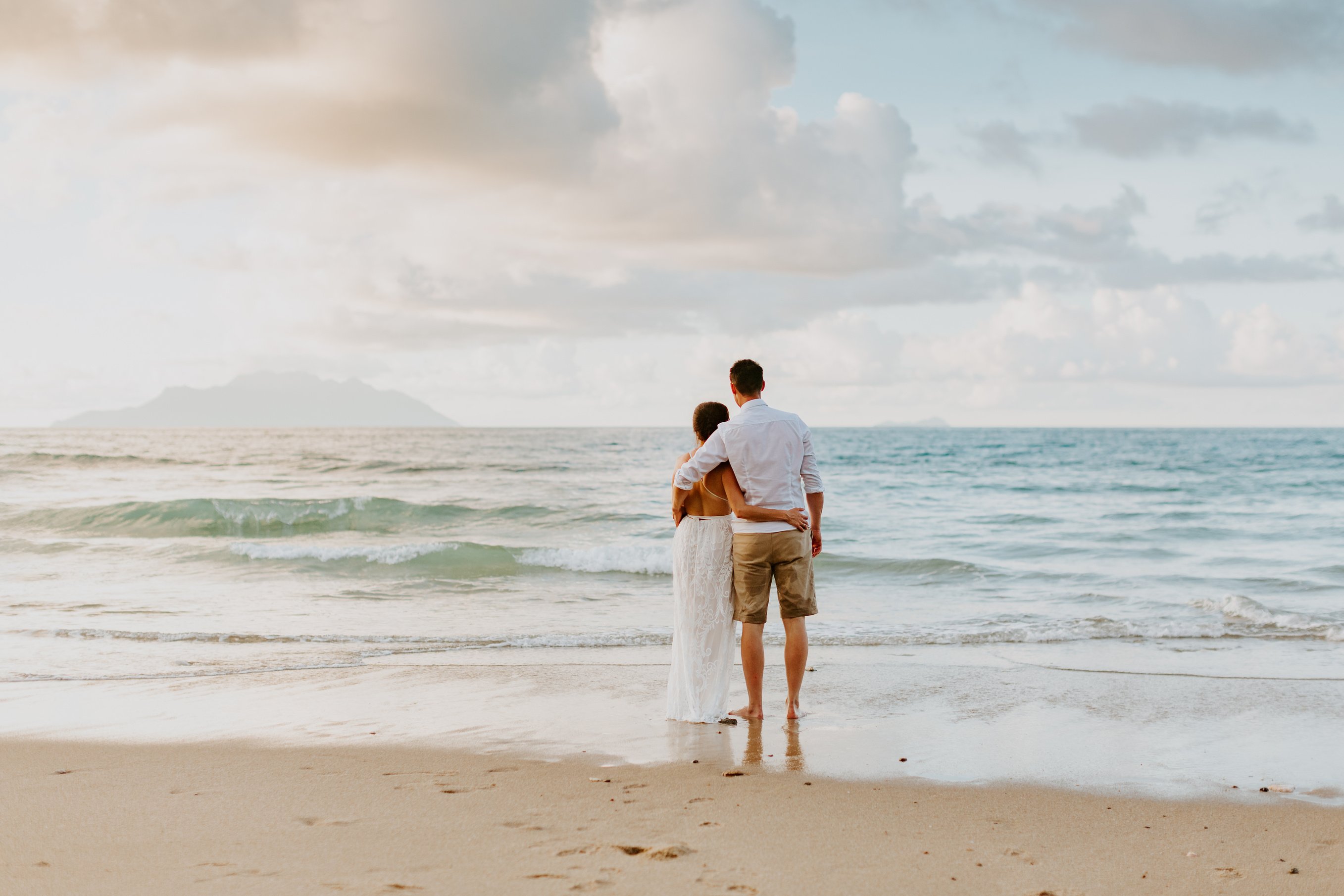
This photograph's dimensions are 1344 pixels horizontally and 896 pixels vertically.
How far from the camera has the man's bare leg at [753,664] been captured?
549cm

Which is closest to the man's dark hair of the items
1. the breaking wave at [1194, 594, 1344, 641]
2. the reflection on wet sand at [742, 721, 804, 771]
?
the reflection on wet sand at [742, 721, 804, 771]

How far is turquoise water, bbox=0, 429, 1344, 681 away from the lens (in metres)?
8.47

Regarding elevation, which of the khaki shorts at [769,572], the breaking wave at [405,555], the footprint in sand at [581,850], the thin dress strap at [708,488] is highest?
the thin dress strap at [708,488]

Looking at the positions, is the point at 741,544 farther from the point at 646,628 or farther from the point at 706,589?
the point at 646,628

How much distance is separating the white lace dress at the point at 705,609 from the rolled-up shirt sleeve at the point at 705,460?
1.07 ft

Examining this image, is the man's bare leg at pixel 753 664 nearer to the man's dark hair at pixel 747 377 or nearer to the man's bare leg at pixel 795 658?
the man's bare leg at pixel 795 658

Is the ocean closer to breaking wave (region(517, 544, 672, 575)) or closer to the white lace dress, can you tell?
breaking wave (region(517, 544, 672, 575))

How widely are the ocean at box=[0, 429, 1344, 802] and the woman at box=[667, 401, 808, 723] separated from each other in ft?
1.11

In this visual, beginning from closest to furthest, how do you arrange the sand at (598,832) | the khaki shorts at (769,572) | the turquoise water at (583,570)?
the sand at (598,832), the khaki shorts at (769,572), the turquoise water at (583,570)

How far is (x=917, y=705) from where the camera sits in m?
6.00

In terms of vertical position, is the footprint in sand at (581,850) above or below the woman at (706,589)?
below

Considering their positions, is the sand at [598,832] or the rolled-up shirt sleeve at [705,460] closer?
the sand at [598,832]

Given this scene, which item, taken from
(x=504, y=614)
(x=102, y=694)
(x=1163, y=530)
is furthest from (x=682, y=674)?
(x=1163, y=530)

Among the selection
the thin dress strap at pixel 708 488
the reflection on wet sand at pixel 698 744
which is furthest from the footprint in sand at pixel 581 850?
the thin dress strap at pixel 708 488
